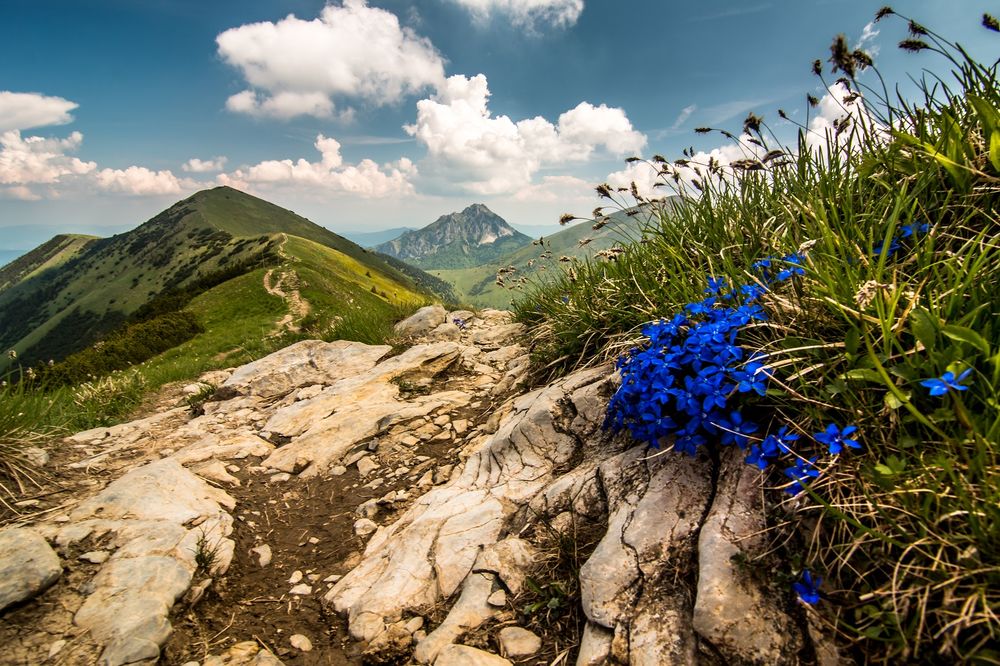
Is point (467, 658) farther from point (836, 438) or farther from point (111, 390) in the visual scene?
point (111, 390)

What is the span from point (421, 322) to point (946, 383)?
34.0ft

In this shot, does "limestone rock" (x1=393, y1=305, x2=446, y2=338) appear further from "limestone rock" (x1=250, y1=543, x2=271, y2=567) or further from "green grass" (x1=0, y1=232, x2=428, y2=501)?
"limestone rock" (x1=250, y1=543, x2=271, y2=567)

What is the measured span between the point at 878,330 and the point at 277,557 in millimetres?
5369

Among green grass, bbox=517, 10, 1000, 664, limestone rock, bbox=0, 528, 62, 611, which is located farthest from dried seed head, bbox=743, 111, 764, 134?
limestone rock, bbox=0, 528, 62, 611

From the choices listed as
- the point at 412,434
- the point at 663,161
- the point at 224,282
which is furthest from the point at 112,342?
the point at 663,161

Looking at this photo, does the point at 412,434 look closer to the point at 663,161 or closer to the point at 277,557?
the point at 277,557

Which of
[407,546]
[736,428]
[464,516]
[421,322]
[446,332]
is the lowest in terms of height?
[407,546]

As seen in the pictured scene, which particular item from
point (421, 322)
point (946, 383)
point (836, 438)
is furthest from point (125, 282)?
point (946, 383)

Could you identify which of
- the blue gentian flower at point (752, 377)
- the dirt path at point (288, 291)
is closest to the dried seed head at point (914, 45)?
the blue gentian flower at point (752, 377)

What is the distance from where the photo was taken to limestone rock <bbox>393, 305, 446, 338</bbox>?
11.3m

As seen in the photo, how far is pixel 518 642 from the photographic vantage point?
9.24 ft

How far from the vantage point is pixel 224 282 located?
6881cm

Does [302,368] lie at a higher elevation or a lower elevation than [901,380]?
lower

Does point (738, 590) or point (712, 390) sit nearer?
point (738, 590)
